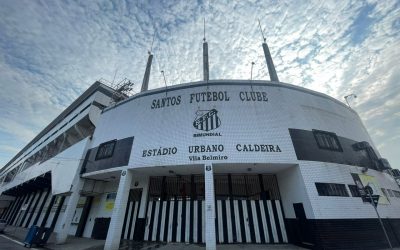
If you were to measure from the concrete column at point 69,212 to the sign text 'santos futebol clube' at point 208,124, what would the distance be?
7656mm

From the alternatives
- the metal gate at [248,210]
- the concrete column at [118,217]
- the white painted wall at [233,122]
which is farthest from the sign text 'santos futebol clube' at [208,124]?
the metal gate at [248,210]

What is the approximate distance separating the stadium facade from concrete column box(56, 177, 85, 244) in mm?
79

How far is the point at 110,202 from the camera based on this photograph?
17.2 meters

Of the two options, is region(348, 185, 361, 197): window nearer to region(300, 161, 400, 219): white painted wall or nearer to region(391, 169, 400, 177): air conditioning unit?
region(300, 161, 400, 219): white painted wall

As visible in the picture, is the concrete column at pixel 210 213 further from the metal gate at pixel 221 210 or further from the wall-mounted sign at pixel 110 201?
the wall-mounted sign at pixel 110 201

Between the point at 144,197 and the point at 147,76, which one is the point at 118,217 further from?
the point at 147,76

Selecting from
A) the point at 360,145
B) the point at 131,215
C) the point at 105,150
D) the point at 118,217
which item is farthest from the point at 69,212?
the point at 360,145

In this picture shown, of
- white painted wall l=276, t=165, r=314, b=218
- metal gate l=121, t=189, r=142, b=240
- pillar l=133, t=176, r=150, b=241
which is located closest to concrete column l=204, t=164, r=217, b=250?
white painted wall l=276, t=165, r=314, b=218

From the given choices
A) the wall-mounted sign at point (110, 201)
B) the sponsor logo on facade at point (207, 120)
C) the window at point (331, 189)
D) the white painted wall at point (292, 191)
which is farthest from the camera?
the wall-mounted sign at point (110, 201)

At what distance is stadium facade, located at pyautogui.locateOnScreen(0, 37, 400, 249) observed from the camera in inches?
472

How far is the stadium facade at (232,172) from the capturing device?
1198 centimetres

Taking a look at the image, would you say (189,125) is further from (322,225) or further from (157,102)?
(322,225)

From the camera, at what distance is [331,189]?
Answer: 12195mm

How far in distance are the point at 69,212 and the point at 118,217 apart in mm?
5790
